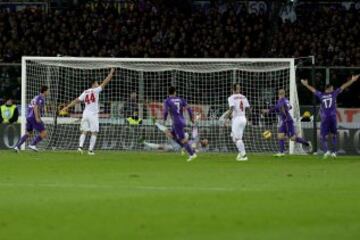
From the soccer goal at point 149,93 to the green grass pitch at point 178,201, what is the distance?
7.84m

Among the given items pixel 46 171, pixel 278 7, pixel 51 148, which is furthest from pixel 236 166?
pixel 278 7

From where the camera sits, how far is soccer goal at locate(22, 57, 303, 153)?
107ft

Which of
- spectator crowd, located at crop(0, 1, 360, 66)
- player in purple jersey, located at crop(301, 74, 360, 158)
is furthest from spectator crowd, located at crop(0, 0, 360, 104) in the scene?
player in purple jersey, located at crop(301, 74, 360, 158)

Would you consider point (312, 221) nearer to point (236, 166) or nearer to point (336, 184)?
point (336, 184)

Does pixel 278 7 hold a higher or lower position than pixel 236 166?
higher

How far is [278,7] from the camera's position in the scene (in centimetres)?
4112

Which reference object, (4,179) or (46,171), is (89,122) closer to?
(46,171)

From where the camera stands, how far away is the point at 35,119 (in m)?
30.0

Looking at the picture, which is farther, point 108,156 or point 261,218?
point 108,156

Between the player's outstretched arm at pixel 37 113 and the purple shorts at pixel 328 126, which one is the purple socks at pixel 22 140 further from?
the purple shorts at pixel 328 126

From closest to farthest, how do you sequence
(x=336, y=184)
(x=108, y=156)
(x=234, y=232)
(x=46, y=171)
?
(x=234, y=232) < (x=336, y=184) < (x=46, y=171) < (x=108, y=156)

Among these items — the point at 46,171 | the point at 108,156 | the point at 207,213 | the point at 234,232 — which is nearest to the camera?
the point at 234,232

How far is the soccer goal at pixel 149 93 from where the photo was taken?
32.5 metres

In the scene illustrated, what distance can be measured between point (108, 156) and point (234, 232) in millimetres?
18338
